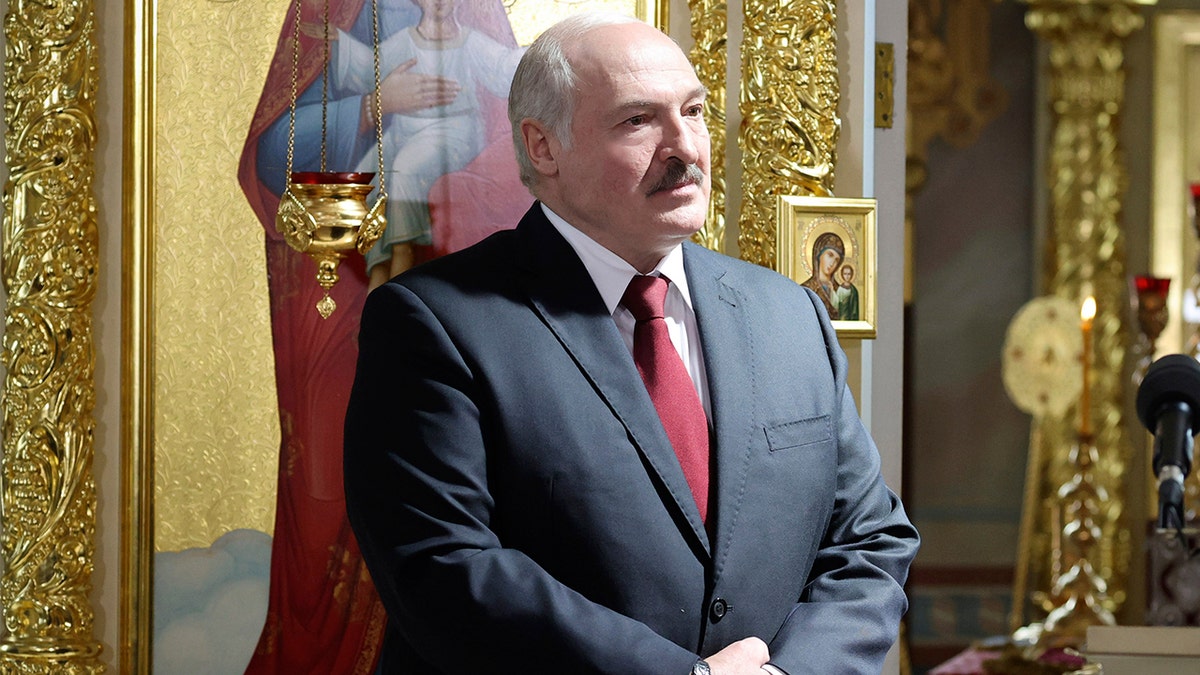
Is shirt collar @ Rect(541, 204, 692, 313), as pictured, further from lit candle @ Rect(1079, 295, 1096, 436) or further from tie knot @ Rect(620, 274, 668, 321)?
lit candle @ Rect(1079, 295, 1096, 436)

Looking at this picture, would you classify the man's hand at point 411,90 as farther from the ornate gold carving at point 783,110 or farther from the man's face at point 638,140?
the man's face at point 638,140

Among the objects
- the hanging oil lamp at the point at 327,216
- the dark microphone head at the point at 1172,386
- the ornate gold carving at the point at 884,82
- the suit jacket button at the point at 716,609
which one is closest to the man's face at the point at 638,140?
the suit jacket button at the point at 716,609

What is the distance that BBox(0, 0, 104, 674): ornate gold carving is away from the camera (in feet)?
11.4

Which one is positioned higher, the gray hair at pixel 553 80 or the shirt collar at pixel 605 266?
the gray hair at pixel 553 80

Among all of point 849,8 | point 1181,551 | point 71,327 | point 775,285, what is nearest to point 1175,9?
point 849,8

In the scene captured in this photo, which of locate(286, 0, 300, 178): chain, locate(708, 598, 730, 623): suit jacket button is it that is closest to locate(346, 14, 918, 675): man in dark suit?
locate(708, 598, 730, 623): suit jacket button

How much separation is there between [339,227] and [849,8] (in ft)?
4.41

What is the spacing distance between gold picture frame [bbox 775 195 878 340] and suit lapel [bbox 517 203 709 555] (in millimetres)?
1145

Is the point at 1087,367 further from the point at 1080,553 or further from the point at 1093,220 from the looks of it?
the point at 1080,553

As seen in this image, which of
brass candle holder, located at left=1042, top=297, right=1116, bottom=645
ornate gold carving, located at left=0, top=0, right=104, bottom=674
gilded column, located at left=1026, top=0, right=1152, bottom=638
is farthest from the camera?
gilded column, located at left=1026, top=0, right=1152, bottom=638

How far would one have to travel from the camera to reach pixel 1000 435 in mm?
5203

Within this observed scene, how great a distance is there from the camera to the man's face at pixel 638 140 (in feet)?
7.77

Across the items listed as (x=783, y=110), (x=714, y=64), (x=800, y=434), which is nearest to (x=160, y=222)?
(x=714, y=64)

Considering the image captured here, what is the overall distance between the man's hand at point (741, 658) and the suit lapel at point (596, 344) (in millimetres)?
153
